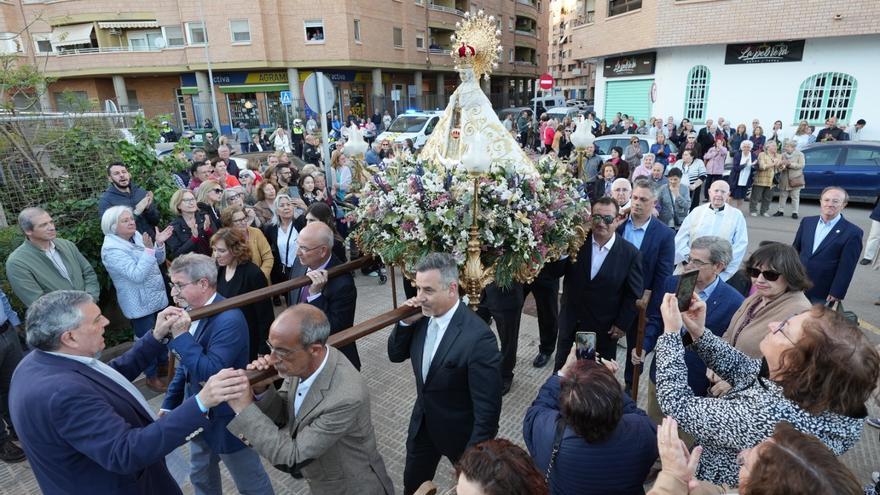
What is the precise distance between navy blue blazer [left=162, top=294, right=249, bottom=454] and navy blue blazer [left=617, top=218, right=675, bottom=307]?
333 centimetres

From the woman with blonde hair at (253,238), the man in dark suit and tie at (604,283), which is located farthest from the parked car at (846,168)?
the woman with blonde hair at (253,238)

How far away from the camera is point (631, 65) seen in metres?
21.7

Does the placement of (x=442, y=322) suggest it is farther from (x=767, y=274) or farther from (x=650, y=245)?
(x=650, y=245)

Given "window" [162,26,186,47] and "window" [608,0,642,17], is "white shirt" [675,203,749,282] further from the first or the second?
"window" [162,26,186,47]

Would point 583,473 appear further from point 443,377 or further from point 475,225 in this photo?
point 475,225

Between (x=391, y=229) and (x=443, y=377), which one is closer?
(x=443, y=377)

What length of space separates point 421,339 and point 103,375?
5.27 feet

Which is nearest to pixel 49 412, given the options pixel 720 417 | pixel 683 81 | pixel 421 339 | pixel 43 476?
pixel 43 476

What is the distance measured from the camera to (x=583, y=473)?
2.01m

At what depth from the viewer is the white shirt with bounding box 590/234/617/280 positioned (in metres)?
4.17

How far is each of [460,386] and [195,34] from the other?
3367cm

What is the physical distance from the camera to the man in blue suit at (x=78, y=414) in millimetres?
2027

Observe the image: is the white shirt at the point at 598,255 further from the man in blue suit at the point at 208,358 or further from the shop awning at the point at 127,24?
the shop awning at the point at 127,24

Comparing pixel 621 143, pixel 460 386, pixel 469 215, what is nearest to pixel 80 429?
pixel 460 386
